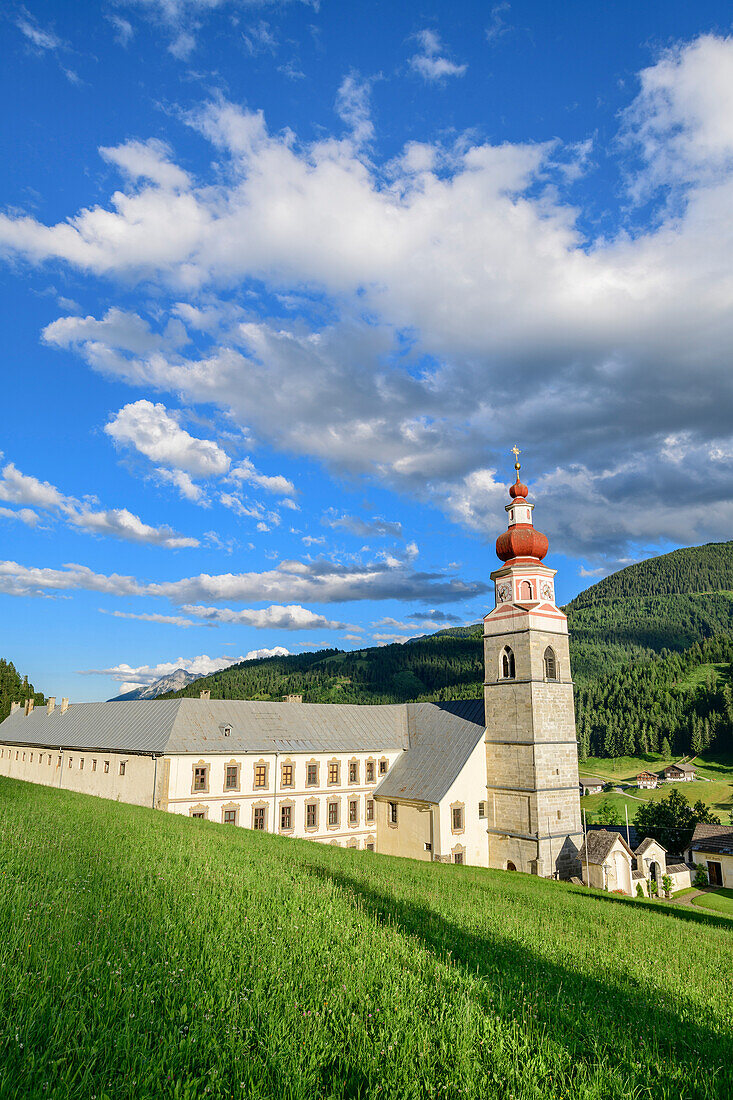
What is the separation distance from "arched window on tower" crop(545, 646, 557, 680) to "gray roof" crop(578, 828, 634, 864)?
10098 mm

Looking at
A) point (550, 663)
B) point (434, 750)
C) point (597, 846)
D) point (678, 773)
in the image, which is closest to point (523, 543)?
point (550, 663)

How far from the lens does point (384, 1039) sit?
4992mm

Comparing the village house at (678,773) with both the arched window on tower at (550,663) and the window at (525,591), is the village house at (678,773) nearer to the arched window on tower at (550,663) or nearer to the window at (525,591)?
the arched window on tower at (550,663)

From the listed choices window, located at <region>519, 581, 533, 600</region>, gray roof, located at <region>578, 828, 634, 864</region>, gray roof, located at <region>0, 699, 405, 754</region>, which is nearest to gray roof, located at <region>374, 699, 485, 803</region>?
gray roof, located at <region>0, 699, 405, 754</region>

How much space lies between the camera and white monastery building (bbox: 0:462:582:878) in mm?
35625

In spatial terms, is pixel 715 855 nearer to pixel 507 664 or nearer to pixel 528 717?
pixel 528 717

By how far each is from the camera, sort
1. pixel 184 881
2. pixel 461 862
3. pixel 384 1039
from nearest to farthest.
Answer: pixel 384 1039 < pixel 184 881 < pixel 461 862

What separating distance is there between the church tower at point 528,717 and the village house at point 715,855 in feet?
91.6

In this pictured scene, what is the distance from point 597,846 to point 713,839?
87.6ft

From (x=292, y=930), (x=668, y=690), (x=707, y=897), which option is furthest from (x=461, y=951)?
(x=668, y=690)

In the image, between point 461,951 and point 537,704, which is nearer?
point 461,951

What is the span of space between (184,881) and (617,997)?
22.0 feet

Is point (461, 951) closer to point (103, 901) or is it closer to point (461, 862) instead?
point (103, 901)

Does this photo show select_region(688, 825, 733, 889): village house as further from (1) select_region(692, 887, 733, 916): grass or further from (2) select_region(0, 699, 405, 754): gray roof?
(2) select_region(0, 699, 405, 754): gray roof
